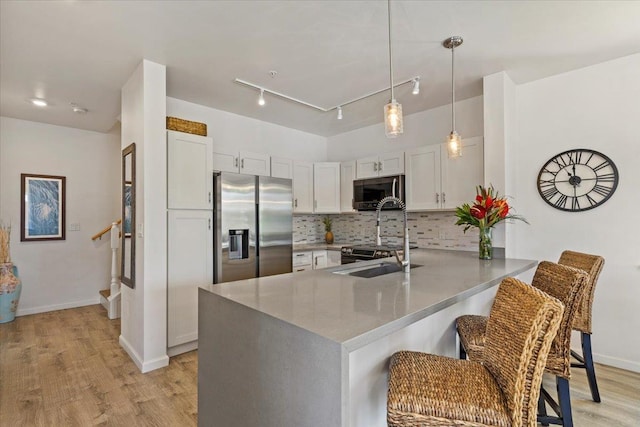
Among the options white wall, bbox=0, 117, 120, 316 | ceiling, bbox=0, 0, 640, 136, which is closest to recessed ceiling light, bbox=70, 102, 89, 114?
ceiling, bbox=0, 0, 640, 136

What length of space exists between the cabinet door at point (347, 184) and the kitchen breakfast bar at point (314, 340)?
2.66 meters

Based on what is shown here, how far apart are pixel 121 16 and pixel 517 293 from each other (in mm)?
2753

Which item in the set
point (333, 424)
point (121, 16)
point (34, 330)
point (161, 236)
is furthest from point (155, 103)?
point (34, 330)

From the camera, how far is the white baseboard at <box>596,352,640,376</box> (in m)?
2.61

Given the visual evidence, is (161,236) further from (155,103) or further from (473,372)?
(473,372)

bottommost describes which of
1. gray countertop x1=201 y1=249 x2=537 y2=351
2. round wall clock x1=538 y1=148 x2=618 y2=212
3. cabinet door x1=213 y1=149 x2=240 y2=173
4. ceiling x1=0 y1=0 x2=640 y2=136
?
gray countertop x1=201 y1=249 x2=537 y2=351

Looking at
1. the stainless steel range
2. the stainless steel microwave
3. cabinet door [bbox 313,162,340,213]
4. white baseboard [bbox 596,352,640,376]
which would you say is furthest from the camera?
cabinet door [bbox 313,162,340,213]

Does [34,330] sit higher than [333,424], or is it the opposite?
[333,424]

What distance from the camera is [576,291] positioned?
1.45 m

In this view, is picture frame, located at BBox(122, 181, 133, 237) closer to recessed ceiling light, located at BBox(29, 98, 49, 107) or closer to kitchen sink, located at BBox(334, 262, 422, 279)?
recessed ceiling light, located at BBox(29, 98, 49, 107)

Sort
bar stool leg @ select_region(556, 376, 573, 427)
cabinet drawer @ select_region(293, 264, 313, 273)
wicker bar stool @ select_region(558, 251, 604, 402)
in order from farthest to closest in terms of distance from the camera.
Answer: cabinet drawer @ select_region(293, 264, 313, 273) → wicker bar stool @ select_region(558, 251, 604, 402) → bar stool leg @ select_region(556, 376, 573, 427)

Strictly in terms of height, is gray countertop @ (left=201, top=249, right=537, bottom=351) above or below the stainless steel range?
above

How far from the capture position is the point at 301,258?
420 cm

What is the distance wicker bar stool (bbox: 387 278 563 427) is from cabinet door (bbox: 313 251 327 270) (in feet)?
10.3
